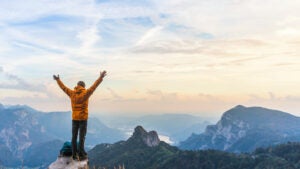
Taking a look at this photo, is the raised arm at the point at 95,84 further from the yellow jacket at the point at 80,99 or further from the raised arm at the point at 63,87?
the raised arm at the point at 63,87

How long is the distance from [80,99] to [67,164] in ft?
7.31

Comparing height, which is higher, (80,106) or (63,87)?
(63,87)

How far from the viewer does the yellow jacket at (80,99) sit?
41.5ft

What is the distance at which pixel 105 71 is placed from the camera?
12844mm

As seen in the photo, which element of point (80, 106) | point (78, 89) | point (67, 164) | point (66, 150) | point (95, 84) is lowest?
point (67, 164)

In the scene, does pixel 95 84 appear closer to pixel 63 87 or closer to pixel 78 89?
pixel 78 89

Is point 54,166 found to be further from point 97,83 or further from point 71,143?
point 97,83

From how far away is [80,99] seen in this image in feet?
41.4

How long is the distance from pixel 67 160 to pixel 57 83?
2.88m

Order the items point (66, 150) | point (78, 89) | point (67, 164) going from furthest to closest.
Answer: point (78, 89)
point (66, 150)
point (67, 164)

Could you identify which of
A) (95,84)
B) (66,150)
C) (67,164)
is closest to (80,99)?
(95,84)

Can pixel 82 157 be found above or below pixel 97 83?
below

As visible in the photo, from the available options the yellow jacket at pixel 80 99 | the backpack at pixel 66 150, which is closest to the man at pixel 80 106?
the yellow jacket at pixel 80 99

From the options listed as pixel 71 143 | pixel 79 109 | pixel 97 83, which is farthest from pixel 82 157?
pixel 97 83
